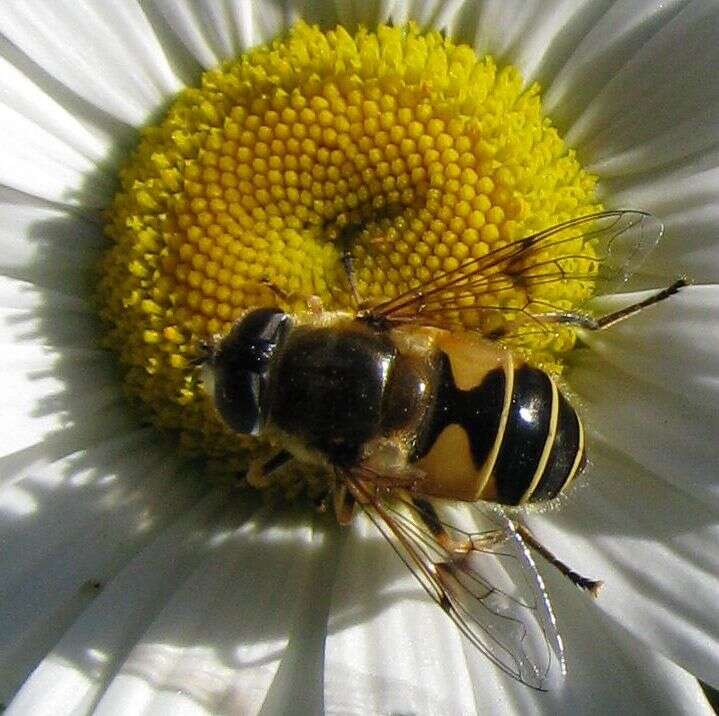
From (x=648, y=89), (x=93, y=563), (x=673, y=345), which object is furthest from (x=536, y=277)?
(x=93, y=563)

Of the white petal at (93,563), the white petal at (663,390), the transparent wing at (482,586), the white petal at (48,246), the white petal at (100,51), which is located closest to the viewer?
the transparent wing at (482,586)

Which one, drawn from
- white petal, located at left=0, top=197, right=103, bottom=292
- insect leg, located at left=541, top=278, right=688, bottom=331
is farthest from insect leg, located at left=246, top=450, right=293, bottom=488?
white petal, located at left=0, top=197, right=103, bottom=292

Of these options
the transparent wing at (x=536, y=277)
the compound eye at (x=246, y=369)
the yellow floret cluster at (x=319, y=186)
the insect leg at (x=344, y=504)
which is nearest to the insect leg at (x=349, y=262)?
the yellow floret cluster at (x=319, y=186)

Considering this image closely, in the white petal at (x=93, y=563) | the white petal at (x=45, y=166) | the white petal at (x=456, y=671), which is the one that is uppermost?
the white petal at (x=45, y=166)

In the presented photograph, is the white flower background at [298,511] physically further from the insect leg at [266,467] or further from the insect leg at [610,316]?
the insect leg at [266,467]

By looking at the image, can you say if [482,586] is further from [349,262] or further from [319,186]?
[319,186]

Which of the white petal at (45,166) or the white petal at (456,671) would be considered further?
the white petal at (45,166)

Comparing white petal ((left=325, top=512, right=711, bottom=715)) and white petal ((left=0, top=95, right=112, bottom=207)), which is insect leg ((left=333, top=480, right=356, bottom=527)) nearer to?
white petal ((left=325, top=512, right=711, bottom=715))
